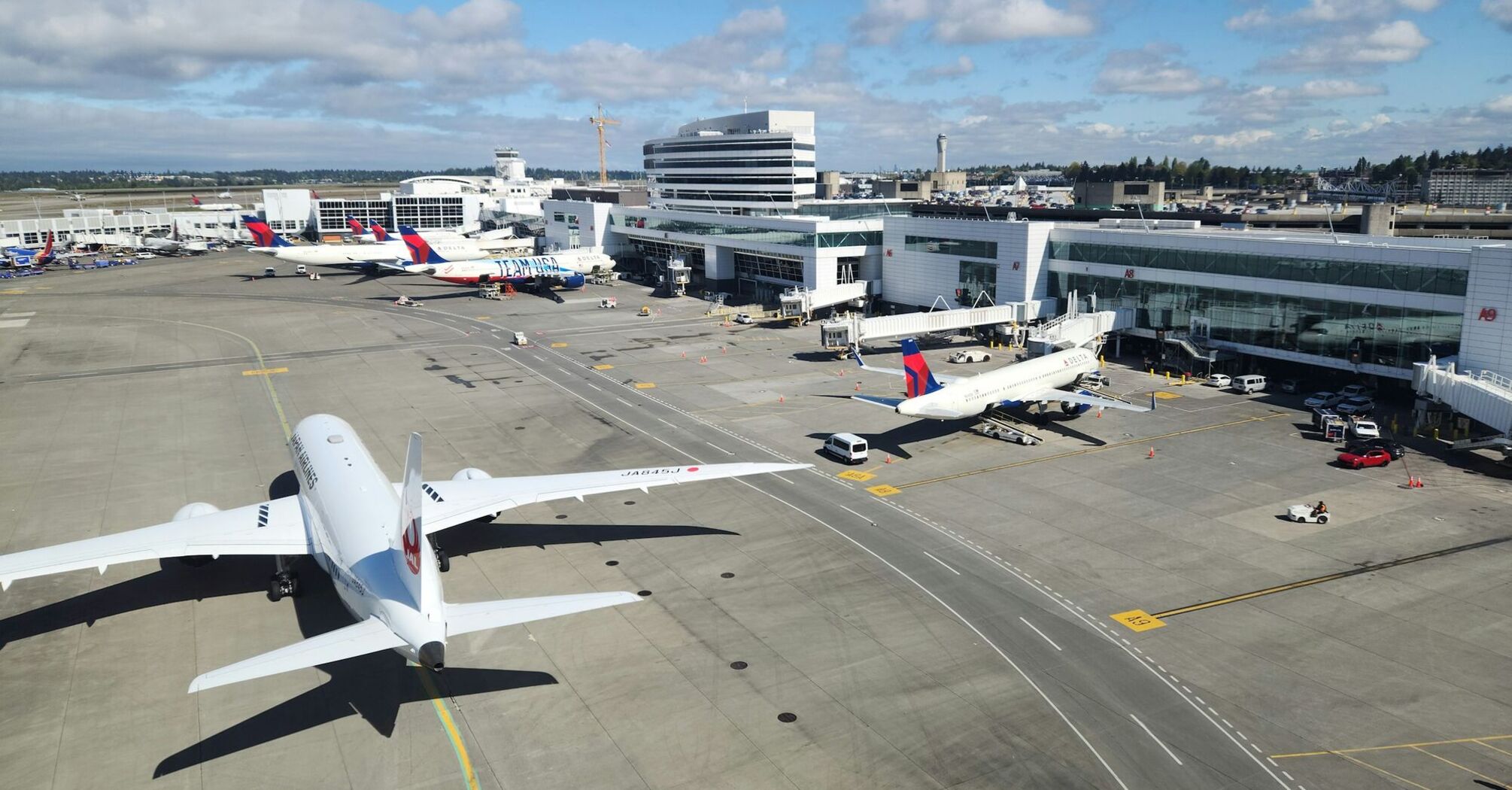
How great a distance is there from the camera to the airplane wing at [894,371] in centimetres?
6131

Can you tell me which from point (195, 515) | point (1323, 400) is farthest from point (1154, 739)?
point (1323, 400)

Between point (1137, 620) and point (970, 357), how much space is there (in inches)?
2036

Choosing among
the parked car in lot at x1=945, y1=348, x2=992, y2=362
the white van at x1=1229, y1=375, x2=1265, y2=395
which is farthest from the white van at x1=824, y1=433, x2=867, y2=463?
the white van at x1=1229, y1=375, x2=1265, y2=395

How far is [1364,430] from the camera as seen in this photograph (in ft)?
183

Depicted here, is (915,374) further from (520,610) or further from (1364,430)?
(520,610)

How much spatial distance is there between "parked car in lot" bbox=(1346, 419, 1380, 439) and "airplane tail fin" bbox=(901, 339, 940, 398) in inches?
1046

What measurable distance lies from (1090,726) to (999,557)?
12977 millimetres

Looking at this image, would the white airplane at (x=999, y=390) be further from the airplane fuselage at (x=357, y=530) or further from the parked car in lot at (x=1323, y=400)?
the airplane fuselage at (x=357, y=530)

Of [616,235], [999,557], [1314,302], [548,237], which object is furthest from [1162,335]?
[548,237]

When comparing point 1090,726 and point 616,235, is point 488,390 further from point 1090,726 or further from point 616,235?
point 616,235

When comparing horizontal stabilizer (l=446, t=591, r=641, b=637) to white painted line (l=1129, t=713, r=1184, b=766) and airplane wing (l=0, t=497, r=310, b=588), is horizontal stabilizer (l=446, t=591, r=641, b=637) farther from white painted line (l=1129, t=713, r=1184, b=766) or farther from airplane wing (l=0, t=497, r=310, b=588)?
white painted line (l=1129, t=713, r=1184, b=766)

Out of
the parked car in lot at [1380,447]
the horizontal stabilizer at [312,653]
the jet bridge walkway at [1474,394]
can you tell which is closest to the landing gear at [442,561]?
the horizontal stabilizer at [312,653]

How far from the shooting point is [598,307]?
12106 centimetres

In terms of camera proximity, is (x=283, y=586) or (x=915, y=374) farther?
(x=915, y=374)
